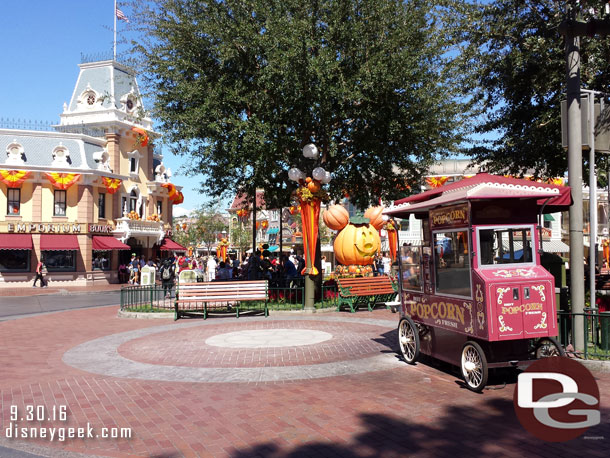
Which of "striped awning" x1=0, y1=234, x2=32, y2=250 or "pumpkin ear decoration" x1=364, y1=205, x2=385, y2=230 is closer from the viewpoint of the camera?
"pumpkin ear decoration" x1=364, y1=205, x2=385, y2=230

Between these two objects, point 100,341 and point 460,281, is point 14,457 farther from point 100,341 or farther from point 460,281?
point 100,341

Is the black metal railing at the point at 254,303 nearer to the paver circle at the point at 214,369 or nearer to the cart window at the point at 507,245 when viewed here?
the paver circle at the point at 214,369

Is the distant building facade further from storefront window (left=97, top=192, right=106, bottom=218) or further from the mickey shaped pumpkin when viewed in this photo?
the mickey shaped pumpkin

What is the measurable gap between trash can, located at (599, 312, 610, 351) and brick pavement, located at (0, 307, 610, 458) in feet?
2.26

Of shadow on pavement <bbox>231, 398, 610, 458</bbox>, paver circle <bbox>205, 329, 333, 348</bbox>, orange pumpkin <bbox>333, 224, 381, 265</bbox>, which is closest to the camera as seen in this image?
shadow on pavement <bbox>231, 398, 610, 458</bbox>

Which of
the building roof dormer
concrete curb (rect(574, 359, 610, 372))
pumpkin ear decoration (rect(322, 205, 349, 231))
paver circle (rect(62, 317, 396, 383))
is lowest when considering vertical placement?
paver circle (rect(62, 317, 396, 383))

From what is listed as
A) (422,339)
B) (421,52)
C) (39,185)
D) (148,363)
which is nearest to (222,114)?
(421,52)

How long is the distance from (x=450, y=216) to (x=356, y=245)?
1346 cm

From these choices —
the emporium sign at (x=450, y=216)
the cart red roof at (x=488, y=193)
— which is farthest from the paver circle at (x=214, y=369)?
the cart red roof at (x=488, y=193)

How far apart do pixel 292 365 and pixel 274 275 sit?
1181cm

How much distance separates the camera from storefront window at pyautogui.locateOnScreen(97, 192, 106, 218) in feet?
115

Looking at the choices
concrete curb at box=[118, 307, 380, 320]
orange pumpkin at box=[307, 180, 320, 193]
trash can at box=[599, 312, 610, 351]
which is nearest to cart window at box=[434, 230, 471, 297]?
trash can at box=[599, 312, 610, 351]

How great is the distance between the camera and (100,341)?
35.6ft

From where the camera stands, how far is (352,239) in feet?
67.9
